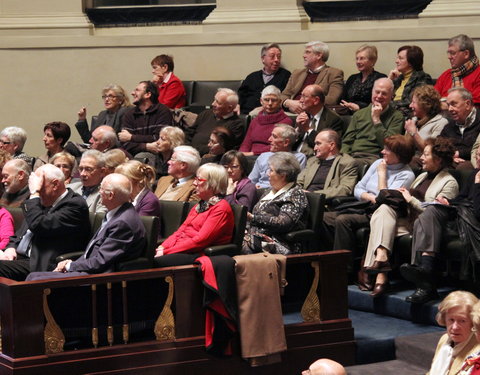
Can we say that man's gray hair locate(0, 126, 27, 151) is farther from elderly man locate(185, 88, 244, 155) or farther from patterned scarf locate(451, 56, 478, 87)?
patterned scarf locate(451, 56, 478, 87)

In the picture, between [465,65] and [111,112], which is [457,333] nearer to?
[465,65]

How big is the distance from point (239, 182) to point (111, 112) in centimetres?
274

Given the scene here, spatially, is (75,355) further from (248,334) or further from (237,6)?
(237,6)

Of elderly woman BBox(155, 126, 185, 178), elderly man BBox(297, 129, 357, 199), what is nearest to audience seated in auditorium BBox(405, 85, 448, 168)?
elderly man BBox(297, 129, 357, 199)

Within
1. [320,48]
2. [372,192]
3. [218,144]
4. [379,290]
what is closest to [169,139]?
[218,144]

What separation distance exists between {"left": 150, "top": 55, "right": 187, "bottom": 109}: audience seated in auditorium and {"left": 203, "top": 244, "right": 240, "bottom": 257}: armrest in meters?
3.88

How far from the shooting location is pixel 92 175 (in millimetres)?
7406

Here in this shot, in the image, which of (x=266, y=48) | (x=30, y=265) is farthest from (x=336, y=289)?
(x=266, y=48)

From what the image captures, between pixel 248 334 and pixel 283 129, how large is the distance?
244 cm

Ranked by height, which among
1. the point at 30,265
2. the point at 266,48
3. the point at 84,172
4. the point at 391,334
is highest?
the point at 266,48

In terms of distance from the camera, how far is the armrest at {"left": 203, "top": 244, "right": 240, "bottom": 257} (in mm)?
6144

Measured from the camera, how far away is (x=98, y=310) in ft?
19.3

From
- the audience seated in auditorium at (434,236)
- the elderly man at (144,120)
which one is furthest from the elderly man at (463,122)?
the elderly man at (144,120)

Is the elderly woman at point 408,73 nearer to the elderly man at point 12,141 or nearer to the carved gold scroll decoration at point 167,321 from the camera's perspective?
the elderly man at point 12,141
